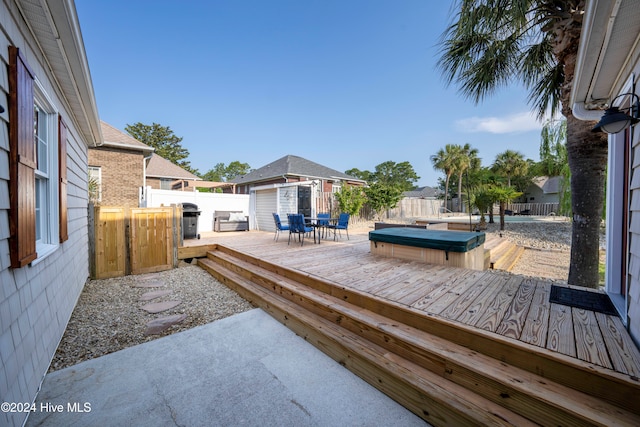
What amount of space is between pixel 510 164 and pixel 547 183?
20.0 ft

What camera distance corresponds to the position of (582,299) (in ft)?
8.14

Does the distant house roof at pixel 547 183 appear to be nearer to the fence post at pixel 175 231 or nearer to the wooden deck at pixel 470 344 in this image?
the wooden deck at pixel 470 344

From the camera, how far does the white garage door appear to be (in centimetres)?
1018

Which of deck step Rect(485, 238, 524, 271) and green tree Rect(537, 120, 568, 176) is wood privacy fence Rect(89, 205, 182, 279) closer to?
deck step Rect(485, 238, 524, 271)

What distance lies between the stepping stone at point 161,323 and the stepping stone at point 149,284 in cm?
153

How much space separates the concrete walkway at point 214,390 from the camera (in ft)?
5.48

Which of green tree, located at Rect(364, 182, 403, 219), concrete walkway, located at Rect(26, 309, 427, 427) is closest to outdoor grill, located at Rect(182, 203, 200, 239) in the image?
concrete walkway, located at Rect(26, 309, 427, 427)

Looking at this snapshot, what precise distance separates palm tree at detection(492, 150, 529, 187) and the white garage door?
27.5 meters

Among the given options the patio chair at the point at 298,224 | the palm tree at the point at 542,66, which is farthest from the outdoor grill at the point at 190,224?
the palm tree at the point at 542,66

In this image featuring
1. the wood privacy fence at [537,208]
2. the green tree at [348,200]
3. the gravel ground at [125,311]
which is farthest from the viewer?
the wood privacy fence at [537,208]

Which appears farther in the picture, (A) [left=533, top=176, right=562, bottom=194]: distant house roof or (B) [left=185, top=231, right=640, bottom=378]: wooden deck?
(A) [left=533, top=176, right=562, bottom=194]: distant house roof

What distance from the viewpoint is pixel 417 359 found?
191cm

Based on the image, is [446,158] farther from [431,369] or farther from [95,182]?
[431,369]

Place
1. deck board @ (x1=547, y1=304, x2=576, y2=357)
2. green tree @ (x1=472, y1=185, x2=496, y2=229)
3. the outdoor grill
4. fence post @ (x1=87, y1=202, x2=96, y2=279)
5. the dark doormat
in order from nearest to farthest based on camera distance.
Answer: deck board @ (x1=547, y1=304, x2=576, y2=357)
the dark doormat
fence post @ (x1=87, y1=202, x2=96, y2=279)
the outdoor grill
green tree @ (x1=472, y1=185, x2=496, y2=229)
